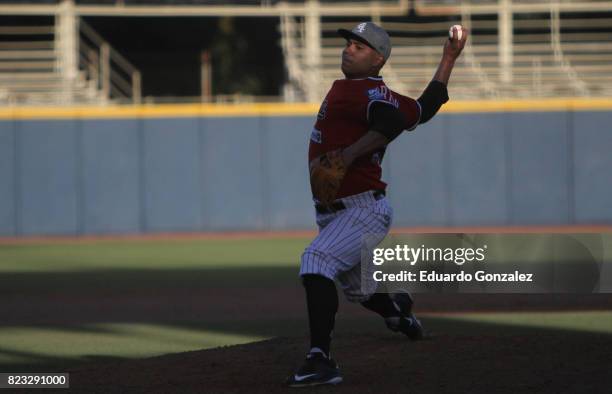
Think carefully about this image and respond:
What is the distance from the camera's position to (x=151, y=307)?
9125 millimetres

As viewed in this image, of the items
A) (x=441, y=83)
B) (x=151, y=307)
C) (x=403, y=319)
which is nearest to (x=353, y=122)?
(x=441, y=83)

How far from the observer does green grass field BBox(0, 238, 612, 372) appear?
281 inches

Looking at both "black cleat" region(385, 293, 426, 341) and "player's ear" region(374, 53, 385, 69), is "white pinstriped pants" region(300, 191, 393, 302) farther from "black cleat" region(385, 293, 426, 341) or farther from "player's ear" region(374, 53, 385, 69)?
"black cleat" region(385, 293, 426, 341)

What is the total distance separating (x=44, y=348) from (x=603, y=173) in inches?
570

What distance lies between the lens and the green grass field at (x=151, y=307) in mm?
7145

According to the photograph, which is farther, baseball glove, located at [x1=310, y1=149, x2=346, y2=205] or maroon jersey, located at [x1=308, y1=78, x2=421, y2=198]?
maroon jersey, located at [x1=308, y1=78, x2=421, y2=198]

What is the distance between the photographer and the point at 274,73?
28016mm

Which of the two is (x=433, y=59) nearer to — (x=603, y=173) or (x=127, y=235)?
(x=603, y=173)

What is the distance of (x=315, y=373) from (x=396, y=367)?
2.25 ft

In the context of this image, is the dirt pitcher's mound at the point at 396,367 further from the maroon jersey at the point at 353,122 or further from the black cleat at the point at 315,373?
the maroon jersey at the point at 353,122

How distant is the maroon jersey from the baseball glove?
105 millimetres

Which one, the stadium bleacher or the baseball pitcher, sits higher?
the stadium bleacher

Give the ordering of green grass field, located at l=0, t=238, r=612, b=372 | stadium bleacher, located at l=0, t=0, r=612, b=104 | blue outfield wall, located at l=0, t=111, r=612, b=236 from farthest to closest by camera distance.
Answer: stadium bleacher, located at l=0, t=0, r=612, b=104 → blue outfield wall, located at l=0, t=111, r=612, b=236 → green grass field, located at l=0, t=238, r=612, b=372

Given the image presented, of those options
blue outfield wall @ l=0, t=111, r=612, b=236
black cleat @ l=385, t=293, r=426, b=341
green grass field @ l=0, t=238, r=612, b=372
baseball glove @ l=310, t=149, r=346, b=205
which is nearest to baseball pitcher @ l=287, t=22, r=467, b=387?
baseball glove @ l=310, t=149, r=346, b=205
